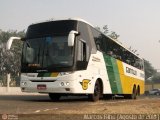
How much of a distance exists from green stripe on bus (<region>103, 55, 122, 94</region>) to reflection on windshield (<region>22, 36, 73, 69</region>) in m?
3.77

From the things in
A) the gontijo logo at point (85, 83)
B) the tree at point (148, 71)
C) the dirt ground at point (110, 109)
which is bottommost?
the dirt ground at point (110, 109)

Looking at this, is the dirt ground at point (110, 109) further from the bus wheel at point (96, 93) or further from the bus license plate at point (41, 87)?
the bus wheel at point (96, 93)

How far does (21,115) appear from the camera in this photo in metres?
9.19

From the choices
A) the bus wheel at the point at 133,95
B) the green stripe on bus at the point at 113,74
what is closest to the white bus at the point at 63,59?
the green stripe on bus at the point at 113,74

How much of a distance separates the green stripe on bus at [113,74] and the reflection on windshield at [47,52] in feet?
12.4

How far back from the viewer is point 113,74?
2020 cm

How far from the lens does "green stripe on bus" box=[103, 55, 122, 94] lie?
759 inches

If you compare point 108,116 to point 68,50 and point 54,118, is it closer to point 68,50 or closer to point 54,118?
point 54,118

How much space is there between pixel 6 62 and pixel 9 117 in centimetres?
6503

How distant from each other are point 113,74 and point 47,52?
5445mm

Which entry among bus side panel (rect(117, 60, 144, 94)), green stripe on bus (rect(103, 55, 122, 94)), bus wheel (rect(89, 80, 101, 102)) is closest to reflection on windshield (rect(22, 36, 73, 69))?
bus wheel (rect(89, 80, 101, 102))

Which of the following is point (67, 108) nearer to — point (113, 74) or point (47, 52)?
point (47, 52)

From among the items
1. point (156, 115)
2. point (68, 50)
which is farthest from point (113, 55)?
point (156, 115)

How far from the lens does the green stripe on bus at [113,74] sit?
63.3ft
